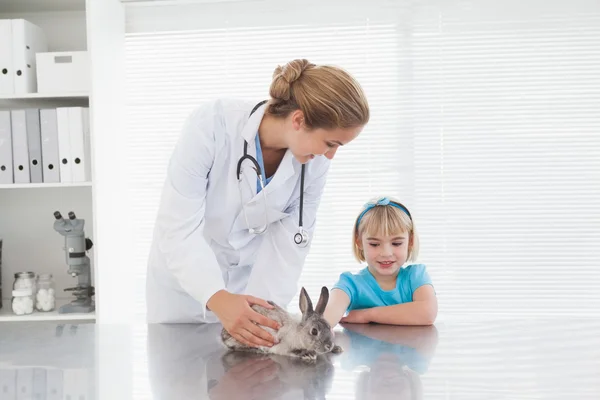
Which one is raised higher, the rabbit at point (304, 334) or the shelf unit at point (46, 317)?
the rabbit at point (304, 334)

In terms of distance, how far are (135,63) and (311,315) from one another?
2365mm

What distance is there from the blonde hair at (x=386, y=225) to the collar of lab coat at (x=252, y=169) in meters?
0.30

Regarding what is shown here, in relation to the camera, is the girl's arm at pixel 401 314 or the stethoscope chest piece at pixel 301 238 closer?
the girl's arm at pixel 401 314

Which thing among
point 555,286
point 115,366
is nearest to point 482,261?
point 555,286

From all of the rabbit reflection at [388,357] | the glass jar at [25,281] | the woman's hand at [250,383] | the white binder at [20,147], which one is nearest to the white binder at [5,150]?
the white binder at [20,147]

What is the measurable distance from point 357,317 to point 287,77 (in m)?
0.62

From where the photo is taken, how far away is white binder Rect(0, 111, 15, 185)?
2689mm

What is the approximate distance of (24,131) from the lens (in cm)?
269

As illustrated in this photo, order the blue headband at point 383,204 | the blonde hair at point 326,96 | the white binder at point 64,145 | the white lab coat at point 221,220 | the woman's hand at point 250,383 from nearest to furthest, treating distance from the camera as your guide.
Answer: the woman's hand at point 250,383, the blonde hair at point 326,96, the white lab coat at point 221,220, the blue headband at point 383,204, the white binder at point 64,145

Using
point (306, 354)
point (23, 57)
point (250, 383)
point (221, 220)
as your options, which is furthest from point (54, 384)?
point (23, 57)

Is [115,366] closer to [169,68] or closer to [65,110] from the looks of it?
[65,110]

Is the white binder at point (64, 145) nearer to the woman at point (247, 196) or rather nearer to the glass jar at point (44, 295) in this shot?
the glass jar at point (44, 295)

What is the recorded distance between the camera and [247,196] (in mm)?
1618

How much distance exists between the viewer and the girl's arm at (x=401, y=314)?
153 centimetres
